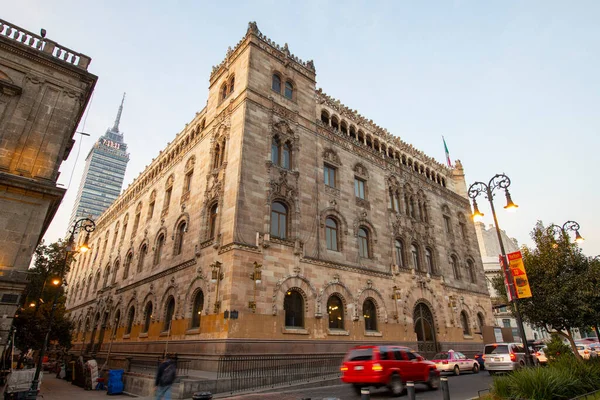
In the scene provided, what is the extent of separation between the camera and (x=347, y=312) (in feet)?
72.6

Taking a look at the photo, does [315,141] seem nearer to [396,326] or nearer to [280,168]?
[280,168]

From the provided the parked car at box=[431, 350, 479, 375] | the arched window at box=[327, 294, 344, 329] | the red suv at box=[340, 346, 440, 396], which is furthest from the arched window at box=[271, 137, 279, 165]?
the parked car at box=[431, 350, 479, 375]

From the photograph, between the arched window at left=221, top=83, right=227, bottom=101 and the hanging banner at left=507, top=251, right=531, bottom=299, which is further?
the arched window at left=221, top=83, right=227, bottom=101

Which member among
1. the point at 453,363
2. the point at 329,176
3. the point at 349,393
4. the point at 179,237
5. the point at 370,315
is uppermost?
the point at 329,176

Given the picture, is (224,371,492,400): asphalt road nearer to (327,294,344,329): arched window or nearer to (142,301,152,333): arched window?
(327,294,344,329): arched window

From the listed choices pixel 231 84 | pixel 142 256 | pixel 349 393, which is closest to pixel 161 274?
pixel 142 256

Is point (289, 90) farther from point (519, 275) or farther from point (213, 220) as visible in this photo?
point (519, 275)

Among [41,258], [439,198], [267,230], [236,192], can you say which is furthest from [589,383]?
[41,258]

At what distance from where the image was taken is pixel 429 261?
3097cm

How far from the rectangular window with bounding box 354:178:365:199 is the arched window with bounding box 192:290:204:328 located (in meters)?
13.7

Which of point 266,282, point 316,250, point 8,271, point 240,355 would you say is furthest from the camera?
point 316,250

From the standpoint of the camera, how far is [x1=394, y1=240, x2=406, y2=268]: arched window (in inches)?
1095

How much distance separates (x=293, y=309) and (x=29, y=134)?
1570 cm

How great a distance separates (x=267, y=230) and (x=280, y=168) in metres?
4.70
